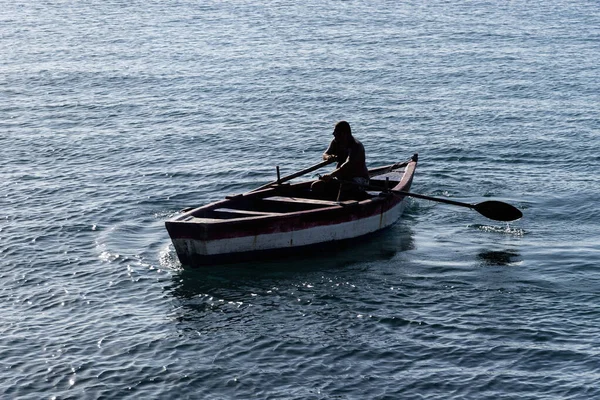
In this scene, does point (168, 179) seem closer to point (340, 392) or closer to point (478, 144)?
point (478, 144)

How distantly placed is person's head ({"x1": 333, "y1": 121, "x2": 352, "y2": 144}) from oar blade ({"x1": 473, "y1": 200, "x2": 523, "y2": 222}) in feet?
12.2

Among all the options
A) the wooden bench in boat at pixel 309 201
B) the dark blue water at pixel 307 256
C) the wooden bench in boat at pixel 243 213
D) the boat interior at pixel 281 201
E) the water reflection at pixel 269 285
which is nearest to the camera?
the dark blue water at pixel 307 256

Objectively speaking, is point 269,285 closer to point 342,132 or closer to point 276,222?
point 276,222

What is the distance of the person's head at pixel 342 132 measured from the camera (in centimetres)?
2412

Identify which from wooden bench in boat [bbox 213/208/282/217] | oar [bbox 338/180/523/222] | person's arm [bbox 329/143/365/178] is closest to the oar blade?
oar [bbox 338/180/523/222]

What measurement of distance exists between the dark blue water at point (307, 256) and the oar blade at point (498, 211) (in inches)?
20.6

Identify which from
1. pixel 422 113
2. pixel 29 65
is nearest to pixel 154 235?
pixel 422 113

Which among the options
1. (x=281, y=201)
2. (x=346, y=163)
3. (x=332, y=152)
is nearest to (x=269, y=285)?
(x=281, y=201)

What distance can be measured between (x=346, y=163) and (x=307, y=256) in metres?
2.66

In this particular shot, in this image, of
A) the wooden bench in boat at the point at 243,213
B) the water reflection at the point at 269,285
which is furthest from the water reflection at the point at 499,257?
the wooden bench in boat at the point at 243,213

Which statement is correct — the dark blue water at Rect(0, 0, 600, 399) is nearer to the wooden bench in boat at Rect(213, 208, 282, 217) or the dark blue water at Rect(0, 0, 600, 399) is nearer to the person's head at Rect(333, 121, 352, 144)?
the wooden bench in boat at Rect(213, 208, 282, 217)

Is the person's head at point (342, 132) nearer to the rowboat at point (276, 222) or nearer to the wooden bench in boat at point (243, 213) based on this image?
the rowboat at point (276, 222)

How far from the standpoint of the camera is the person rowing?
79.6 ft

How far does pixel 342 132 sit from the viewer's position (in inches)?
952
